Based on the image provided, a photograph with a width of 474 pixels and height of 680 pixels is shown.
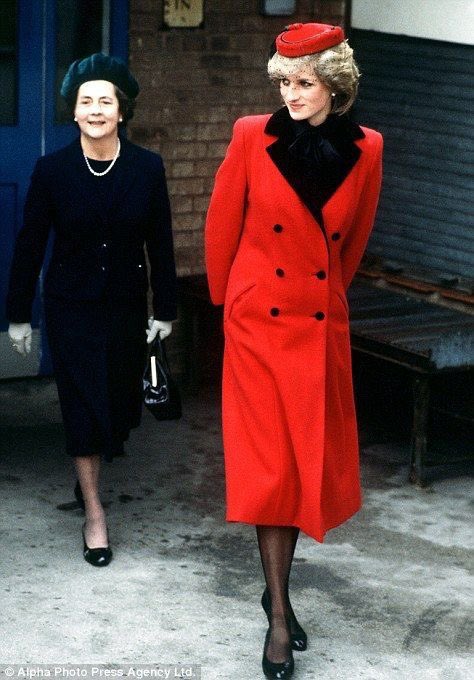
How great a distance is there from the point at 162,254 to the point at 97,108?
649mm

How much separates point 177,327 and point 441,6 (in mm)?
2243

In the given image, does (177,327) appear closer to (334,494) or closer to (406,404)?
(406,404)

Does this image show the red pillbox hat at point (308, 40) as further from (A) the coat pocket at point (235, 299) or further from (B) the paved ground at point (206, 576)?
(B) the paved ground at point (206, 576)

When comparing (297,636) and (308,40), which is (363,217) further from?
(297,636)

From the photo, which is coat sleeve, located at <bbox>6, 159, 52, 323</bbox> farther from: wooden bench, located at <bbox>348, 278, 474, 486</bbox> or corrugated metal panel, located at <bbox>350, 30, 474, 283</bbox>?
corrugated metal panel, located at <bbox>350, 30, 474, 283</bbox>

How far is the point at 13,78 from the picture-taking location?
7273 millimetres

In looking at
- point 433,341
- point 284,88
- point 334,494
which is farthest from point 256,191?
point 433,341

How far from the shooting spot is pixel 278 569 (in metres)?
4.74

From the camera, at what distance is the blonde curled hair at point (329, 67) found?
14.9ft

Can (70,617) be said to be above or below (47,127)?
below

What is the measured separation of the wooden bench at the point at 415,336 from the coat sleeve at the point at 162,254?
126 centimetres

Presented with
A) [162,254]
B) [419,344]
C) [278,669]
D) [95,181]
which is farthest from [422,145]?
[278,669]

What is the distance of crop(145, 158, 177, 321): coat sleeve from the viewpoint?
18.4ft

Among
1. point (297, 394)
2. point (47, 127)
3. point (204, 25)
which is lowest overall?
point (297, 394)
